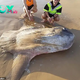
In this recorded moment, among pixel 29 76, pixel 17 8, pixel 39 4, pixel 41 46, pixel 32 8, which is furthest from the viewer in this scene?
pixel 39 4

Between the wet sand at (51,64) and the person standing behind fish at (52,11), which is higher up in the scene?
the person standing behind fish at (52,11)

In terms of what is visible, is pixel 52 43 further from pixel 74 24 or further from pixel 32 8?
pixel 32 8

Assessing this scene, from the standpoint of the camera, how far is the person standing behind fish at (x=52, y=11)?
14.0 ft

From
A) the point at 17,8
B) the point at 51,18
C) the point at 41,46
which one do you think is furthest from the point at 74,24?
the point at 17,8

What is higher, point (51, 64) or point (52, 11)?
point (52, 11)

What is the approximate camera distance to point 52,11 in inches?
173

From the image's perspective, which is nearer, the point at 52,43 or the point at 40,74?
the point at 40,74

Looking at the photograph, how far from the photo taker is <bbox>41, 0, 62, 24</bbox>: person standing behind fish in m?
4.26

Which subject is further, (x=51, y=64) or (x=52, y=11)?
(x=52, y=11)

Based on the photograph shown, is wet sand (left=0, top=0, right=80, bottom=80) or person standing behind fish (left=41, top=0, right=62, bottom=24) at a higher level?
person standing behind fish (left=41, top=0, right=62, bottom=24)

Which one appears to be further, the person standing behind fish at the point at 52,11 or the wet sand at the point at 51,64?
the person standing behind fish at the point at 52,11

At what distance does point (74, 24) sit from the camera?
4457mm

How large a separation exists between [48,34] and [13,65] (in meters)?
1.14

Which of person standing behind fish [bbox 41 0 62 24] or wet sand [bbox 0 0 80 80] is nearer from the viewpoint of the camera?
wet sand [bbox 0 0 80 80]
